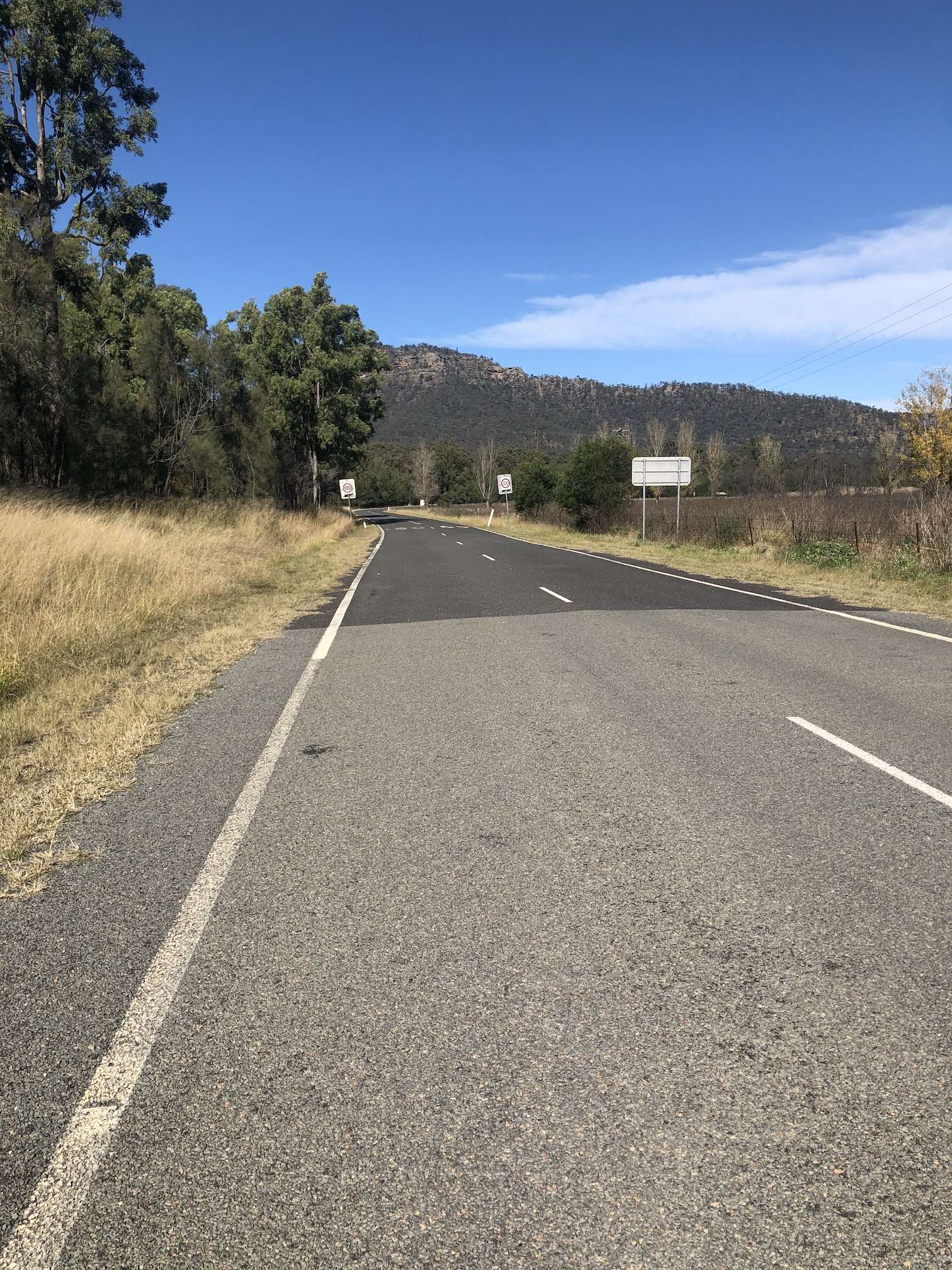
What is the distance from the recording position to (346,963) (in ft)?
9.73

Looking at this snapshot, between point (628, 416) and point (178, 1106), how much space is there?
514 ft

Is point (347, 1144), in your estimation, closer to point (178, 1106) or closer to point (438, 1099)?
point (438, 1099)

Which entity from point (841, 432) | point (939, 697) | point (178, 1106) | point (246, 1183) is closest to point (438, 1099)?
point (246, 1183)

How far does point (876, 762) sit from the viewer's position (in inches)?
200

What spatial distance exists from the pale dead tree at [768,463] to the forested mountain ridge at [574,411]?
63.6 feet

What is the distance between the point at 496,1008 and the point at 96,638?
26.1 feet

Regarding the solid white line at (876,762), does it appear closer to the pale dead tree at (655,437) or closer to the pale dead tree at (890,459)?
the pale dead tree at (890,459)

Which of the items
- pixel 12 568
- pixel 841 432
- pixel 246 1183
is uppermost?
pixel 841 432

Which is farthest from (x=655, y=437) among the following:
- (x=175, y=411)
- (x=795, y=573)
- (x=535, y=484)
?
(x=795, y=573)

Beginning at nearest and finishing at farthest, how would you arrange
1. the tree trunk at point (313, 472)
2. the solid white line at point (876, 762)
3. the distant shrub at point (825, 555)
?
the solid white line at point (876, 762)
the distant shrub at point (825, 555)
the tree trunk at point (313, 472)

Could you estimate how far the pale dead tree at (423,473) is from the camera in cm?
12350

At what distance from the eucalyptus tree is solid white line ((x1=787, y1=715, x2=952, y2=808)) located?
50.5 metres

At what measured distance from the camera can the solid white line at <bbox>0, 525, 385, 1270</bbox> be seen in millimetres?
1888

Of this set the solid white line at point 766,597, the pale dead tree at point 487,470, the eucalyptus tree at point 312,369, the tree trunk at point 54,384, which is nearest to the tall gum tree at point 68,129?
the tree trunk at point 54,384
